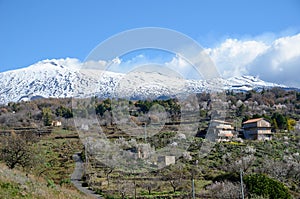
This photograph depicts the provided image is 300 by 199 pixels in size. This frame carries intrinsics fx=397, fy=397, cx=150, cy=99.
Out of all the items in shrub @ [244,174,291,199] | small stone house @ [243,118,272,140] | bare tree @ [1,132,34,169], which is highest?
small stone house @ [243,118,272,140]

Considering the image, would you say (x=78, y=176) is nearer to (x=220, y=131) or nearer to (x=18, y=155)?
(x=18, y=155)

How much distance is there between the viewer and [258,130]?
4012cm

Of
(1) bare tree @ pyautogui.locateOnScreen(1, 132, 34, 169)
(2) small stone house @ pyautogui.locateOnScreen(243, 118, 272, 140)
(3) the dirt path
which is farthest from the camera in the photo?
(2) small stone house @ pyautogui.locateOnScreen(243, 118, 272, 140)

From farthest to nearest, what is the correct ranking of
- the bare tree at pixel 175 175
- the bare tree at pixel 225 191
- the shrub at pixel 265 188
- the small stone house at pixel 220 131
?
the small stone house at pixel 220 131, the bare tree at pixel 175 175, the bare tree at pixel 225 191, the shrub at pixel 265 188

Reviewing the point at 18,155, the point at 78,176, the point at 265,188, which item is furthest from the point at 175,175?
the point at 18,155

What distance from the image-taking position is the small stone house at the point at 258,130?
40.2 metres

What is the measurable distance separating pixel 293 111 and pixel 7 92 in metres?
126

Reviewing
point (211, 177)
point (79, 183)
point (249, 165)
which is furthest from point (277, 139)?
point (79, 183)

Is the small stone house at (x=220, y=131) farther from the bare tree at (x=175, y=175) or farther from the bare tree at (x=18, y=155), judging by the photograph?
the bare tree at (x=18, y=155)

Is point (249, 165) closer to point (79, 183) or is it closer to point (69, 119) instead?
point (79, 183)

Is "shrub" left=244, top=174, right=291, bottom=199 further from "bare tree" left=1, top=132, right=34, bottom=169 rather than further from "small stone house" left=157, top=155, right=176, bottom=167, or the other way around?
"bare tree" left=1, top=132, right=34, bottom=169

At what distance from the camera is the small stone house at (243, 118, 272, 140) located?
132 ft

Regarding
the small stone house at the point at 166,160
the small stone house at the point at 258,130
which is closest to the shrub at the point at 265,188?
the small stone house at the point at 166,160

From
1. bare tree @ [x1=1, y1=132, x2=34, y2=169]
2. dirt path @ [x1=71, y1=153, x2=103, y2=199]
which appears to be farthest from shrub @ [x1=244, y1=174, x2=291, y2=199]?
bare tree @ [x1=1, y1=132, x2=34, y2=169]
